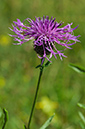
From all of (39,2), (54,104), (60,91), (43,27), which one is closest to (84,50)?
(60,91)

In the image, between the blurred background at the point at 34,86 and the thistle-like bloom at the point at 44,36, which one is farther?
the blurred background at the point at 34,86

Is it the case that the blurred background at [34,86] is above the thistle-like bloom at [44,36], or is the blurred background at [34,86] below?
below

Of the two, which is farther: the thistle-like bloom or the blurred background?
the blurred background

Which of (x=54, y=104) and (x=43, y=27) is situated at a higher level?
(x=43, y=27)

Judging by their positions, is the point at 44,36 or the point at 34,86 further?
the point at 34,86

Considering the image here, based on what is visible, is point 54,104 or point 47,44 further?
point 54,104

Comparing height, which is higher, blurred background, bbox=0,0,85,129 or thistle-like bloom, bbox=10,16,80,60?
thistle-like bloom, bbox=10,16,80,60

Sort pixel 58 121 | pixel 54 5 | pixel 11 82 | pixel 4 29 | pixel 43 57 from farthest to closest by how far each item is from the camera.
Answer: pixel 54 5, pixel 4 29, pixel 11 82, pixel 58 121, pixel 43 57

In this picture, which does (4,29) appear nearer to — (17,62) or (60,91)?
(17,62)

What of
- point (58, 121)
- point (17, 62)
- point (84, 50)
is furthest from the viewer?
point (84, 50)

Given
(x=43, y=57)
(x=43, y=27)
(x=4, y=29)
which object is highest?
(x=4, y=29)

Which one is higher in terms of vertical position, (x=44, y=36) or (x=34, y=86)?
(x=44, y=36)
